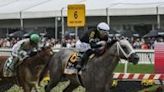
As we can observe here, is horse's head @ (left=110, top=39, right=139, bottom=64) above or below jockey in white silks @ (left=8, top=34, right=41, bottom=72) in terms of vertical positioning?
above

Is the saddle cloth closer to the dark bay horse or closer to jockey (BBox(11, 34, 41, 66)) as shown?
the dark bay horse

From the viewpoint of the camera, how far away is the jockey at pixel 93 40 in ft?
42.6

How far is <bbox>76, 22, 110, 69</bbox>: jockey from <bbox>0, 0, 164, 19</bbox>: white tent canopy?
90.7ft

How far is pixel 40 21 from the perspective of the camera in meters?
50.9

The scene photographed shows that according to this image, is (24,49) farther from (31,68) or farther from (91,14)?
(91,14)

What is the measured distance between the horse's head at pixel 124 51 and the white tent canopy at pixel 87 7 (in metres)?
28.7

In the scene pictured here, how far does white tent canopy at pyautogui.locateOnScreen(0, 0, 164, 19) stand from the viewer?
42.6 m

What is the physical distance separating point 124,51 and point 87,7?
33632 mm

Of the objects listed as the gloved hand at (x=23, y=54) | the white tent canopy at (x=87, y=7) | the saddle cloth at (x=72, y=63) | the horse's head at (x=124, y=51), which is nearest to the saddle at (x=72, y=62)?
the saddle cloth at (x=72, y=63)

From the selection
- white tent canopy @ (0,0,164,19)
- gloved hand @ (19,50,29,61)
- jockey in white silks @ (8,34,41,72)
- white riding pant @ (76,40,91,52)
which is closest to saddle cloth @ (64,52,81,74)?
white riding pant @ (76,40,91,52)

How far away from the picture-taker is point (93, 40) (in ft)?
43.6

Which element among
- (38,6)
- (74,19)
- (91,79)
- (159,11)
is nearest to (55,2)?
(38,6)

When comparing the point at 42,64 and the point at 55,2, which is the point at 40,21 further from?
the point at 42,64

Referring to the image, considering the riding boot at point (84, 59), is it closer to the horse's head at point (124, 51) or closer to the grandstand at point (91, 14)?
the horse's head at point (124, 51)
